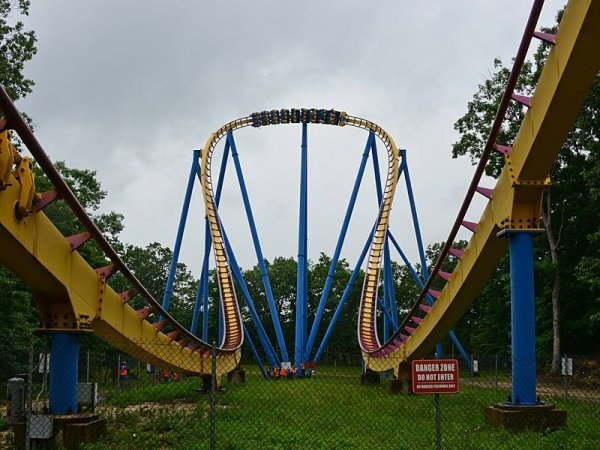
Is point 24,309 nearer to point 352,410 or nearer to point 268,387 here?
point 268,387

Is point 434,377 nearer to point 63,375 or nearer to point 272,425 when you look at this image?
point 272,425

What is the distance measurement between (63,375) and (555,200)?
2272 cm

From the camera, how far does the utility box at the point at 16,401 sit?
6.96 m

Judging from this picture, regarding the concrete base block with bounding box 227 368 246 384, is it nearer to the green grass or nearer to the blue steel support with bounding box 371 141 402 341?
the blue steel support with bounding box 371 141 402 341

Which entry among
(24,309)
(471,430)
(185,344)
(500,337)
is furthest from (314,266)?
(471,430)

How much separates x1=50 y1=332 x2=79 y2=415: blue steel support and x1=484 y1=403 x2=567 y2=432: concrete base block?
16.4 feet

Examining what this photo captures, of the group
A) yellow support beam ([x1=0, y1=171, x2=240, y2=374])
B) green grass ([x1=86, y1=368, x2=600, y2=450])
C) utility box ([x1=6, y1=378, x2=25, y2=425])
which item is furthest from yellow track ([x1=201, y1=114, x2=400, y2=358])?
utility box ([x1=6, y1=378, x2=25, y2=425])

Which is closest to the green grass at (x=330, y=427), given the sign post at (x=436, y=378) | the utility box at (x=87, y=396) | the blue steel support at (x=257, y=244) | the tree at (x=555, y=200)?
the utility box at (x=87, y=396)

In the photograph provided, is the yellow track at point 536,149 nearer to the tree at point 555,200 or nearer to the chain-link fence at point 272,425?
the chain-link fence at point 272,425

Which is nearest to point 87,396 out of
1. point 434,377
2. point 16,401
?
point 16,401

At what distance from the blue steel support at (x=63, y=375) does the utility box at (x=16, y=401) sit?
0.46m

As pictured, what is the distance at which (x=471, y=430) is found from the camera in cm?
815

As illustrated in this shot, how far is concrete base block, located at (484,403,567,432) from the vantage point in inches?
316

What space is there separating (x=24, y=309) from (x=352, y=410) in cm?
1197
